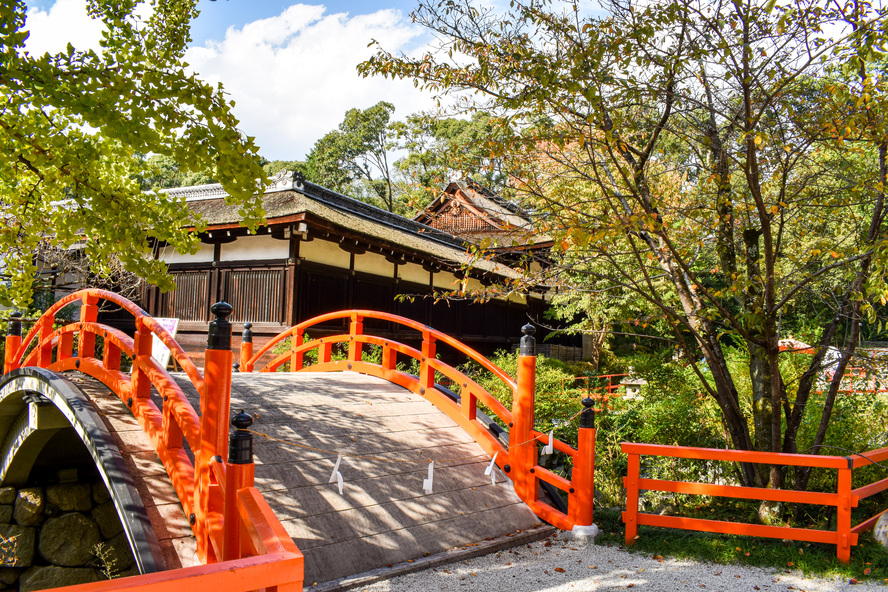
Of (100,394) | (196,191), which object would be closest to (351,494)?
(100,394)

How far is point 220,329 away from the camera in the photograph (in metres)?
3.77

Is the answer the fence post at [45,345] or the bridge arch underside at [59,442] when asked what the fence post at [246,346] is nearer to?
the bridge arch underside at [59,442]

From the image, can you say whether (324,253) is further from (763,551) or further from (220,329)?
(763,551)

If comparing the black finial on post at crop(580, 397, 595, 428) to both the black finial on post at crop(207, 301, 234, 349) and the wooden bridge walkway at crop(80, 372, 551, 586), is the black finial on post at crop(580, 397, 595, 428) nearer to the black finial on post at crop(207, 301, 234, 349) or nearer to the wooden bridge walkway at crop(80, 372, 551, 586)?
the wooden bridge walkway at crop(80, 372, 551, 586)

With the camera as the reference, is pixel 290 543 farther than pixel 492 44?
No

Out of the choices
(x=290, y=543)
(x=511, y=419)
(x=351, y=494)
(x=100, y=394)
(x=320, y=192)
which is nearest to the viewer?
(x=290, y=543)

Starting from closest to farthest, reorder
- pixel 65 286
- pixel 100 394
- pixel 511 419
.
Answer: pixel 100 394
pixel 511 419
pixel 65 286

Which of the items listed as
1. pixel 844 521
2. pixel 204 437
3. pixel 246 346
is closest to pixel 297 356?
pixel 246 346

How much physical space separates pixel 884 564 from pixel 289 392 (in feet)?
18.1

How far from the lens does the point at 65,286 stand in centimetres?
1283

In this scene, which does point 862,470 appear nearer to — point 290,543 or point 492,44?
point 492,44

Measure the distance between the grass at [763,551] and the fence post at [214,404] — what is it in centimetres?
333

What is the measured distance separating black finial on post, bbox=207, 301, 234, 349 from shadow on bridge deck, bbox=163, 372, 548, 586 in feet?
4.64

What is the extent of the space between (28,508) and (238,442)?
6206 mm
